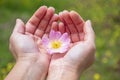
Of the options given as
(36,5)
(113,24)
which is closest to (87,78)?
(113,24)

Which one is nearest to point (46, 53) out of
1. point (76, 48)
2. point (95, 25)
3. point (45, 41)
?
point (45, 41)

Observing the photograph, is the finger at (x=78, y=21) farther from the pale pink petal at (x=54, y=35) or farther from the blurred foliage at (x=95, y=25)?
the blurred foliage at (x=95, y=25)

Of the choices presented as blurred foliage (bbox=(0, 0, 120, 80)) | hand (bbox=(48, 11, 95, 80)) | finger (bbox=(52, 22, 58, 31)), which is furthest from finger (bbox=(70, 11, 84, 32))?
blurred foliage (bbox=(0, 0, 120, 80))

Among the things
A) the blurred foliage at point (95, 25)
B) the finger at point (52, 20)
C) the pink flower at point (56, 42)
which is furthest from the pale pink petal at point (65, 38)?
the blurred foliage at point (95, 25)

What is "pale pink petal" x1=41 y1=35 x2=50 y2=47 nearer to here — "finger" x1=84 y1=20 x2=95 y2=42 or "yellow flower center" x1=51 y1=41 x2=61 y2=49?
"yellow flower center" x1=51 y1=41 x2=61 y2=49

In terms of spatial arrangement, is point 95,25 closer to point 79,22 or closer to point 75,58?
point 79,22
